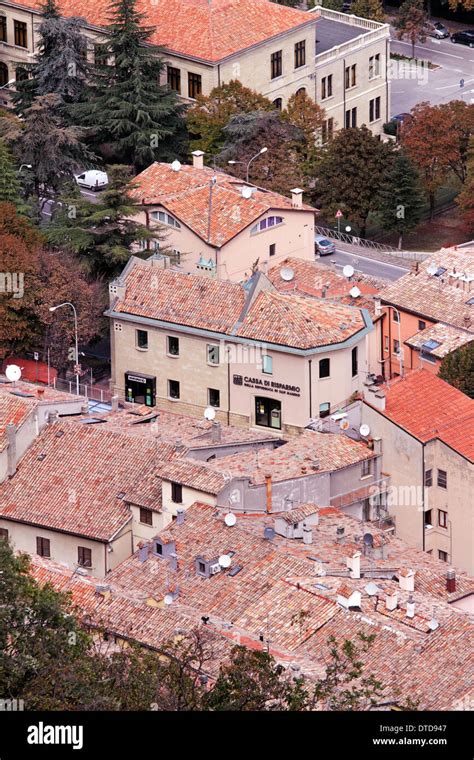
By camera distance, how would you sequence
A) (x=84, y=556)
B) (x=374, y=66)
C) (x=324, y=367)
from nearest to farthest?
1. (x=84, y=556)
2. (x=324, y=367)
3. (x=374, y=66)

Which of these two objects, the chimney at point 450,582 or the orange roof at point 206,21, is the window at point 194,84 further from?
the chimney at point 450,582

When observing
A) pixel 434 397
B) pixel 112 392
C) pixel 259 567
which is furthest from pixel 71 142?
pixel 259 567

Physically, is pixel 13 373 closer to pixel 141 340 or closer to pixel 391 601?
pixel 141 340

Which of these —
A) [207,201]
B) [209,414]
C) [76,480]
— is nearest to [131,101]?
[207,201]

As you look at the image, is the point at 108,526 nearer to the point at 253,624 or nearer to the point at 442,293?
the point at 253,624

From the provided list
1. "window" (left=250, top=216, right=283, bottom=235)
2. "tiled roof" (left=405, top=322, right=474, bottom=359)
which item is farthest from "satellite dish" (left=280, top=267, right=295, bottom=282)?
"tiled roof" (left=405, top=322, right=474, bottom=359)

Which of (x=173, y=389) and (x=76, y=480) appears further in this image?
(x=173, y=389)

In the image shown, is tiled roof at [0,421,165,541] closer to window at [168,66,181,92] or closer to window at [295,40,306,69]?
window at [168,66,181,92]
